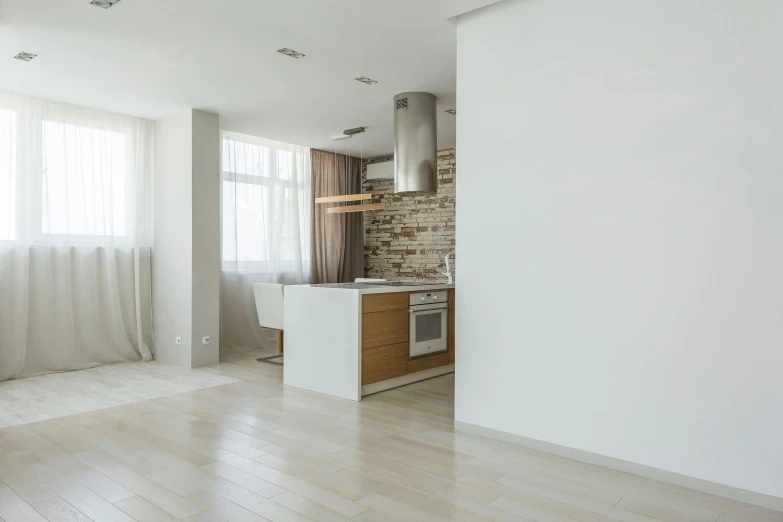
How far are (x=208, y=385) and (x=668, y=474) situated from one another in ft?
11.9

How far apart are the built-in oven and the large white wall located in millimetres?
1292

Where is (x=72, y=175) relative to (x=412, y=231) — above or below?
above

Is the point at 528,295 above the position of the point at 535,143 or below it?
below

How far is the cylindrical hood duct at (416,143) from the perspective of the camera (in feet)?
15.9

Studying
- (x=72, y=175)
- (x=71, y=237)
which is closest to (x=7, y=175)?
(x=72, y=175)

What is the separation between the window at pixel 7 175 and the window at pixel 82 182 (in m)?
0.25

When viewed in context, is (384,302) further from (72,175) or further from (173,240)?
(72,175)

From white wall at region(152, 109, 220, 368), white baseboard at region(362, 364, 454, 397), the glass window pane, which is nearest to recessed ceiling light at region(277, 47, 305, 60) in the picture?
white wall at region(152, 109, 220, 368)

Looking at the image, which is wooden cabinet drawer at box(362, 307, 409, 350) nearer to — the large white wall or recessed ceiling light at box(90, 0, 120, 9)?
the large white wall

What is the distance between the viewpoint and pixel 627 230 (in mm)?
2799

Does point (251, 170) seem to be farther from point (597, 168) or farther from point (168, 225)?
point (597, 168)

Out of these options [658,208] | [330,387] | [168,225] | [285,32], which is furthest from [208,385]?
[658,208]

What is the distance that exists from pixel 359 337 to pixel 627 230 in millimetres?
2172

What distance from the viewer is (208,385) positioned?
4719mm
